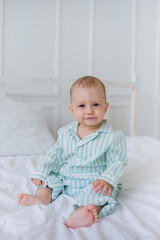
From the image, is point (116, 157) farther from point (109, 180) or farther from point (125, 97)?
point (125, 97)

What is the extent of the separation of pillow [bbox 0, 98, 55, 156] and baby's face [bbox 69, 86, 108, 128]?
714mm

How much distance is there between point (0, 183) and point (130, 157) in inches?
26.8

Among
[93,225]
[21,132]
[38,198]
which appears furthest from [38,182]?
[21,132]

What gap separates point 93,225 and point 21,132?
1015mm

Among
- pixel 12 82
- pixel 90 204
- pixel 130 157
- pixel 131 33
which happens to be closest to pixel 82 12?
pixel 131 33

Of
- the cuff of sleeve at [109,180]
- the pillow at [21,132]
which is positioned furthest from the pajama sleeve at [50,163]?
the pillow at [21,132]

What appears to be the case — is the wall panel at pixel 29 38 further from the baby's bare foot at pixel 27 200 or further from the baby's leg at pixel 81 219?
the baby's leg at pixel 81 219

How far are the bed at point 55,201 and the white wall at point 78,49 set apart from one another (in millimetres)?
553

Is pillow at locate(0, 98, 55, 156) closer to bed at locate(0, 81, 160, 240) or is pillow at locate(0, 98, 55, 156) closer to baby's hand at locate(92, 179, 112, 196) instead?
bed at locate(0, 81, 160, 240)

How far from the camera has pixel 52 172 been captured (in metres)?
1.00

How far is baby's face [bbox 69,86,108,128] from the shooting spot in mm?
903

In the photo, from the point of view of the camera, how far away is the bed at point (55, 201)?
65 centimetres

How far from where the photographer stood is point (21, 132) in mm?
1618

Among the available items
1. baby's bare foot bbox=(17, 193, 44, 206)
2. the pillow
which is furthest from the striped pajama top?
the pillow
